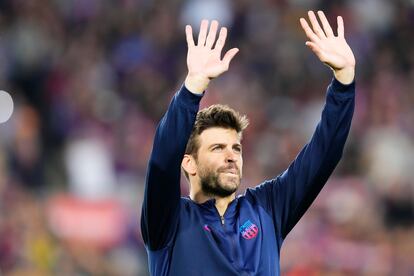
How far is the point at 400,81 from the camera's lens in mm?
11859

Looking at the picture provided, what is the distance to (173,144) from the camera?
4504 mm

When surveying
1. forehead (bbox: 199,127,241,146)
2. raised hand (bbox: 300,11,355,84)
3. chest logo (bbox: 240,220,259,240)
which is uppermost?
raised hand (bbox: 300,11,355,84)

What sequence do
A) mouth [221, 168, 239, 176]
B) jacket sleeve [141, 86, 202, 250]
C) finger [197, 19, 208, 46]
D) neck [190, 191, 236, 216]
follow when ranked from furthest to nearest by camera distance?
neck [190, 191, 236, 216]
mouth [221, 168, 239, 176]
finger [197, 19, 208, 46]
jacket sleeve [141, 86, 202, 250]

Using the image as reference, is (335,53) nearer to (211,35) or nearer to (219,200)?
(211,35)

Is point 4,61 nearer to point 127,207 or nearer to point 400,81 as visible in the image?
point 127,207

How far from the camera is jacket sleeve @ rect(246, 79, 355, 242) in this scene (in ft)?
15.8

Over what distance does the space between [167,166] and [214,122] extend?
458 mm

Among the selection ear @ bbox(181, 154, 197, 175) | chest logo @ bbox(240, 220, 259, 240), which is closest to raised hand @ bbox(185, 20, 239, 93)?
ear @ bbox(181, 154, 197, 175)

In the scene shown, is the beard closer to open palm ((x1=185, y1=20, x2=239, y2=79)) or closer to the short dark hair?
the short dark hair

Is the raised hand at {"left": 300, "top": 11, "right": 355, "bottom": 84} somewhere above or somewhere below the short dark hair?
above

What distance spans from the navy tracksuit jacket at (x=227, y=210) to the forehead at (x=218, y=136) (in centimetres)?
26

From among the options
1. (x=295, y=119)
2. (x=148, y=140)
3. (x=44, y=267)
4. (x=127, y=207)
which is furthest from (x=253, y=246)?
(x=295, y=119)

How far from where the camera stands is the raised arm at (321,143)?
4.82 meters

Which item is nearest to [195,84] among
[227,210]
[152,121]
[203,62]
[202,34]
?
[203,62]
